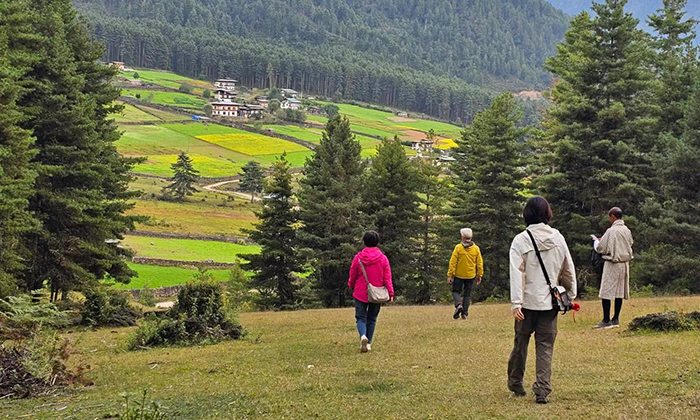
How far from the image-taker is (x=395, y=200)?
111 ft

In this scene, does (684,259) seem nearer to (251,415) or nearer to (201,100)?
(251,415)

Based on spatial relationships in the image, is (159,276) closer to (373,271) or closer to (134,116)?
(373,271)

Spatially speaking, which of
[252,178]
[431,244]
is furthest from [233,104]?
[431,244]

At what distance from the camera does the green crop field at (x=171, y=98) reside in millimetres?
149625

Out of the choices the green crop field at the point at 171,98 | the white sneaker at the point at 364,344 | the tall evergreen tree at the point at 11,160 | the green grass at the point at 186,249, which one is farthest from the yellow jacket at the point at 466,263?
the green crop field at the point at 171,98

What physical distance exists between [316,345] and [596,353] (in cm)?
533

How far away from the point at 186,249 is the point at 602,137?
136 ft

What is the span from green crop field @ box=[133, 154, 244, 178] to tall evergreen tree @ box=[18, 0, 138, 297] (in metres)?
72.7

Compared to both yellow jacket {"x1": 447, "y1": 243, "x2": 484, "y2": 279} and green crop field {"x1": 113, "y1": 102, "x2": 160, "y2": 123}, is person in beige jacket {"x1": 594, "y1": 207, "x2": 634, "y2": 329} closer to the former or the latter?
yellow jacket {"x1": 447, "y1": 243, "x2": 484, "y2": 279}

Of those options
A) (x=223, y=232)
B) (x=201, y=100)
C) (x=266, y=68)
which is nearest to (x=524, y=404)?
(x=223, y=232)

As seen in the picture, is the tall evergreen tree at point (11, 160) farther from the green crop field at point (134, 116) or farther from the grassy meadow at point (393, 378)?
the green crop field at point (134, 116)

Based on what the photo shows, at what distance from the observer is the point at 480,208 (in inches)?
1234

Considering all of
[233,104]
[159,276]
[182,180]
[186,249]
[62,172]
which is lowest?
[159,276]

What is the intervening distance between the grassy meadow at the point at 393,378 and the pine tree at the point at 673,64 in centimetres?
1962
